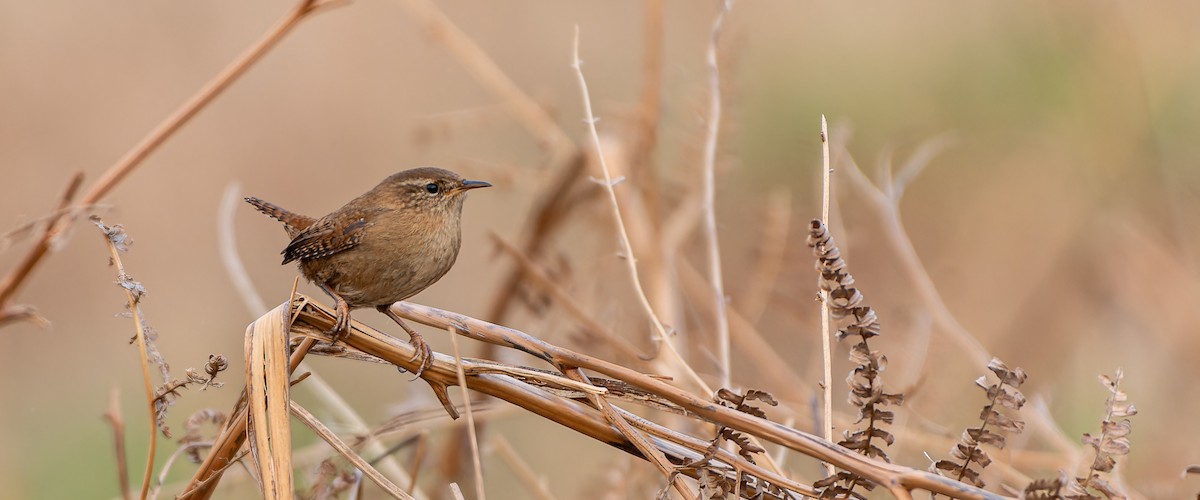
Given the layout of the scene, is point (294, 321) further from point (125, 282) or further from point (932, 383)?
point (932, 383)

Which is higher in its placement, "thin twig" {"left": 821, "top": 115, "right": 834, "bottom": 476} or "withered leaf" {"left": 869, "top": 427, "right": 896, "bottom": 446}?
"thin twig" {"left": 821, "top": 115, "right": 834, "bottom": 476}

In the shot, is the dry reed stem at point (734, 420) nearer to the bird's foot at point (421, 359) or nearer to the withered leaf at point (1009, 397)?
the bird's foot at point (421, 359)

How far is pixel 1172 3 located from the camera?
527 cm

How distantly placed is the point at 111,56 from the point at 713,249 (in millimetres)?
4982

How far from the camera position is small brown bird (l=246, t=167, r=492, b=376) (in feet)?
8.37

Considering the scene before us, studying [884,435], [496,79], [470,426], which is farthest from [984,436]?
[496,79]

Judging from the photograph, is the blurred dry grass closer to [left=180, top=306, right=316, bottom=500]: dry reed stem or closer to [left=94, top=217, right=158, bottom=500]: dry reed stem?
[left=180, top=306, right=316, bottom=500]: dry reed stem

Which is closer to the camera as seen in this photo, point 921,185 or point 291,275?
point 291,275

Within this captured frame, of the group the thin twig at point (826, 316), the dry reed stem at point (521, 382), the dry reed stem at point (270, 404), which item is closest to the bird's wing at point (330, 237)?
the dry reed stem at point (521, 382)

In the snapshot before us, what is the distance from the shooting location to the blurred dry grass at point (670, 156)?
16.0 ft

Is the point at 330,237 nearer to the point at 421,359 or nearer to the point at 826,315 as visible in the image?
the point at 421,359

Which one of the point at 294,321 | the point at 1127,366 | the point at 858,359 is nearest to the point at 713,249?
the point at 858,359

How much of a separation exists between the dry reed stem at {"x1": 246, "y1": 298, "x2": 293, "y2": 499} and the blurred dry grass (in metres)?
2.60

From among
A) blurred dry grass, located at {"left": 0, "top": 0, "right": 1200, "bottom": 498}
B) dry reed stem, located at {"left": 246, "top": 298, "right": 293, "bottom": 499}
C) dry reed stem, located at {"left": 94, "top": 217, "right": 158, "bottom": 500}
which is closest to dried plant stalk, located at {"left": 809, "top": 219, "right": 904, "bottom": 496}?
dry reed stem, located at {"left": 246, "top": 298, "right": 293, "bottom": 499}
